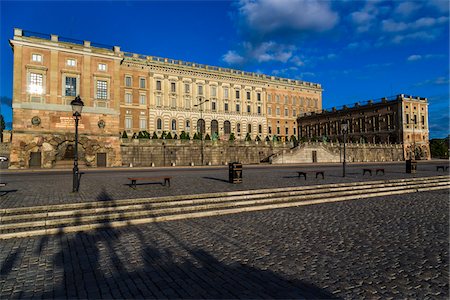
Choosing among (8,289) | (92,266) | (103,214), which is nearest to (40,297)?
(8,289)

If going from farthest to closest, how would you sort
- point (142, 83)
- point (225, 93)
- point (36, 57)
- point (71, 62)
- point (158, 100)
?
point (225, 93), point (158, 100), point (142, 83), point (71, 62), point (36, 57)

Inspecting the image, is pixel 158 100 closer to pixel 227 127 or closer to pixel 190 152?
pixel 227 127

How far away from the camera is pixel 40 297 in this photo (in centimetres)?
367

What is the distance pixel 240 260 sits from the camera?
5.01m

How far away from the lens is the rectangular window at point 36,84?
3133 centimetres

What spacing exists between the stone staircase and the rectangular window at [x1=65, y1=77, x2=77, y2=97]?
29.3 m

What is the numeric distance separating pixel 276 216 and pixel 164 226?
348 cm

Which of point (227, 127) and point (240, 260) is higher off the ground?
point (227, 127)

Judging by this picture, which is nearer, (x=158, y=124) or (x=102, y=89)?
(x=102, y=89)

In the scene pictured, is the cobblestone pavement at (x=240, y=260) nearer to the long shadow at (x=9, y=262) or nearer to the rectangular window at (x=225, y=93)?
the long shadow at (x=9, y=262)

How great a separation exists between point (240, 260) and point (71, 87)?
35.2 meters

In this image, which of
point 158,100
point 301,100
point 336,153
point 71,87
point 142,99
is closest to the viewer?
point 71,87

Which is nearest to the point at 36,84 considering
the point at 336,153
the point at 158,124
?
the point at 158,124

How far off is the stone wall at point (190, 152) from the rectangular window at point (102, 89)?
6186 millimetres
